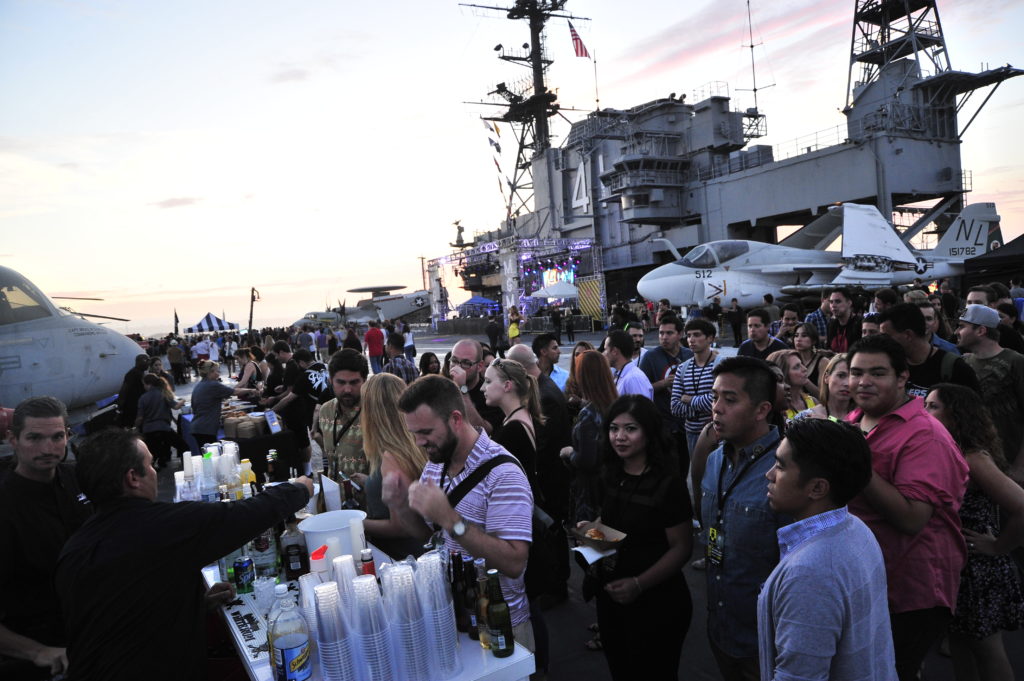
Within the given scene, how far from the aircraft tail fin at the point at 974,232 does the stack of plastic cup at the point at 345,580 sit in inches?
1340

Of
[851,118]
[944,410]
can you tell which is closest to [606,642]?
[944,410]

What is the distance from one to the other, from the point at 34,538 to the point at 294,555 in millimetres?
1289

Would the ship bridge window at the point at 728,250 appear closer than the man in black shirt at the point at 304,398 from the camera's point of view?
No

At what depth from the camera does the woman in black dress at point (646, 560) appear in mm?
2625

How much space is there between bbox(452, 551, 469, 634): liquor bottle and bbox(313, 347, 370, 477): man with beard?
6.74 ft

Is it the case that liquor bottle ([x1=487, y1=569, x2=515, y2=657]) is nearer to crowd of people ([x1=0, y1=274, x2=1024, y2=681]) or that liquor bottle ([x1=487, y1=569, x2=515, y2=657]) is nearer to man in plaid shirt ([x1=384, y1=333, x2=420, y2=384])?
crowd of people ([x1=0, y1=274, x2=1024, y2=681])

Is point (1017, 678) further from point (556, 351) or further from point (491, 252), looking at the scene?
point (491, 252)

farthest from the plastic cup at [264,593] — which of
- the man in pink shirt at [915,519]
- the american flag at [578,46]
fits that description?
the american flag at [578,46]

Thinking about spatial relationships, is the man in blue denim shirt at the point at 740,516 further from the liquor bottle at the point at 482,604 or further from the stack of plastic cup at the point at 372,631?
the stack of plastic cup at the point at 372,631

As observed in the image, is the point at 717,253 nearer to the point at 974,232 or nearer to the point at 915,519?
the point at 974,232

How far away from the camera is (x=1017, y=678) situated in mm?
Result: 3277

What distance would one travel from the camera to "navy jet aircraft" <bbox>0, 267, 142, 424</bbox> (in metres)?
8.01

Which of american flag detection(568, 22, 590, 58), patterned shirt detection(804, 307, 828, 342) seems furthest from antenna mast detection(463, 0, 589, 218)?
patterned shirt detection(804, 307, 828, 342)

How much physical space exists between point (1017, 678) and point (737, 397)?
280cm
